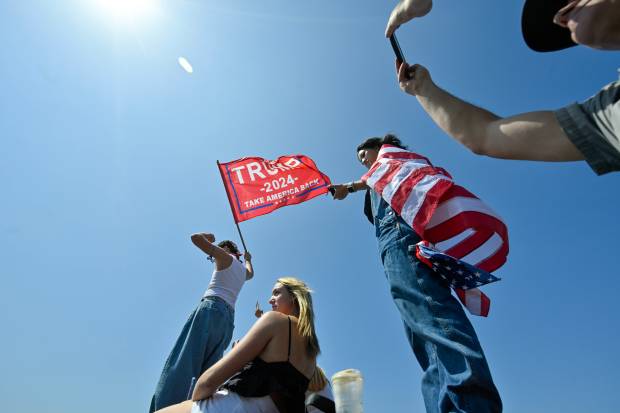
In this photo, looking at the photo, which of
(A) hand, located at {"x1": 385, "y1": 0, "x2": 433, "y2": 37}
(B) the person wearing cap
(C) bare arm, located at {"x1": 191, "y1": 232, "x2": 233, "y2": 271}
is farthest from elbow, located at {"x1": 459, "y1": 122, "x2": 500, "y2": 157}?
(C) bare arm, located at {"x1": 191, "y1": 232, "x2": 233, "y2": 271}

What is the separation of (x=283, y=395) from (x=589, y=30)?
104 inches

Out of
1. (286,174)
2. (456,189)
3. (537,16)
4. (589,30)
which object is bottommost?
(456,189)

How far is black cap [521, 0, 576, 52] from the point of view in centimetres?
157

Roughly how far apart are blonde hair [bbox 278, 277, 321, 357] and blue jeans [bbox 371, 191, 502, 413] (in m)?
0.88

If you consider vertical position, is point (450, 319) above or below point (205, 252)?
below

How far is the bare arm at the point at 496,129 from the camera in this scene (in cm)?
136

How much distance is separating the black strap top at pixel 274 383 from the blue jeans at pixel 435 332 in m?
0.93

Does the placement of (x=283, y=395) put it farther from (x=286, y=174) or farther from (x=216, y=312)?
(x=286, y=174)

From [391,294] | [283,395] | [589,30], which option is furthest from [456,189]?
[283,395]

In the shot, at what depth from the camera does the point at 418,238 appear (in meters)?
2.77

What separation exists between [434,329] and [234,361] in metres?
1.40

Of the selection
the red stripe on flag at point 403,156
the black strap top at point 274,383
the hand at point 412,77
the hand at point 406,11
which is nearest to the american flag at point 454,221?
the red stripe on flag at point 403,156

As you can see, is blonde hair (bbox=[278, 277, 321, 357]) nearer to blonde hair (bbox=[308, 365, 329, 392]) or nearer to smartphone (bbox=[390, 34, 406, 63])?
blonde hair (bbox=[308, 365, 329, 392])

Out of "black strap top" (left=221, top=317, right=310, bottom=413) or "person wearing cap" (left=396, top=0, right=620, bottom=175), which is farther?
"black strap top" (left=221, top=317, right=310, bottom=413)
